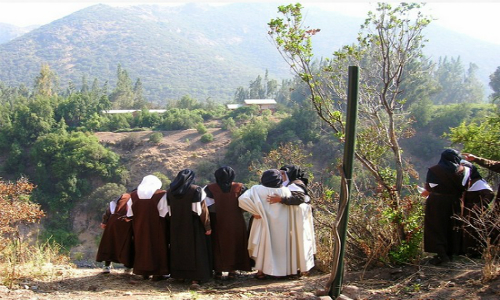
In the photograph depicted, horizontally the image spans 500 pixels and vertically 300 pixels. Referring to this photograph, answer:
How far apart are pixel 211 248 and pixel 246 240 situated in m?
0.41

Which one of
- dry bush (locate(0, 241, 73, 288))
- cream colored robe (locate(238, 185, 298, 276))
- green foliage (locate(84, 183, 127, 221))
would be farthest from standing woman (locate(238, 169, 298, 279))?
green foliage (locate(84, 183, 127, 221))

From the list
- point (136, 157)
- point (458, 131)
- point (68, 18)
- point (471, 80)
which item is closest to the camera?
point (458, 131)

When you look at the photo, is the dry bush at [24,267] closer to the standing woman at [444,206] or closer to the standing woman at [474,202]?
the standing woman at [444,206]

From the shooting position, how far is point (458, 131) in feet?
23.0

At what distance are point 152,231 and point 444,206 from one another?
10.1 feet

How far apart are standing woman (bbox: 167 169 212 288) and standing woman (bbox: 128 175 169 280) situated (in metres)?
0.11

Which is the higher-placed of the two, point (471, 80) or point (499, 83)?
point (471, 80)

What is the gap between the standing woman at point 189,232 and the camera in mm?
5289

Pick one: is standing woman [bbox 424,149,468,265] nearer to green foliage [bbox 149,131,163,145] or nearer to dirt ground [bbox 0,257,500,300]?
dirt ground [bbox 0,257,500,300]

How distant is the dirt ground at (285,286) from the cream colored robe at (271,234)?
0.19 metres

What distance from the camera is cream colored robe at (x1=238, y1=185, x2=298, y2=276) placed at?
543 cm

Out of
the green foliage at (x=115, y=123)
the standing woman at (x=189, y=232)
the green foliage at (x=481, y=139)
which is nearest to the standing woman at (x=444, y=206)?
the green foliage at (x=481, y=139)

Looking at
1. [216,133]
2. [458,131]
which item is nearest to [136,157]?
[216,133]

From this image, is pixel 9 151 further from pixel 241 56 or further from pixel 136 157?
pixel 241 56
